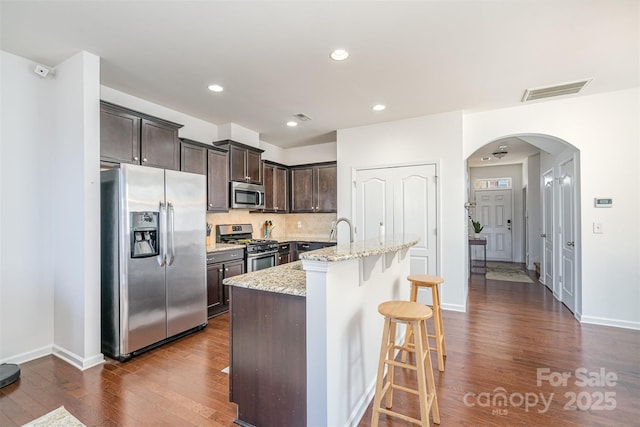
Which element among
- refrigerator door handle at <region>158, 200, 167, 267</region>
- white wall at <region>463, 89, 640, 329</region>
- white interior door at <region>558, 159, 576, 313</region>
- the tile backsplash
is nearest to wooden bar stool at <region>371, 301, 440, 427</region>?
refrigerator door handle at <region>158, 200, 167, 267</region>

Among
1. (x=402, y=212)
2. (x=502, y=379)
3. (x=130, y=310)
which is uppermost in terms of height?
(x=402, y=212)

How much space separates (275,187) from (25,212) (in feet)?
11.0

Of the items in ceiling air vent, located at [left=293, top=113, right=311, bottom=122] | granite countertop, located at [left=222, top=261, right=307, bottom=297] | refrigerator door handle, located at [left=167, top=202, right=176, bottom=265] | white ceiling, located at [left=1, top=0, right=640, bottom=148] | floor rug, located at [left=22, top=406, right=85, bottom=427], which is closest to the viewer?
floor rug, located at [left=22, top=406, right=85, bottom=427]

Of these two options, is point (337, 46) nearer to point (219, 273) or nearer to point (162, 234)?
point (162, 234)

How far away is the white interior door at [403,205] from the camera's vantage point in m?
4.29

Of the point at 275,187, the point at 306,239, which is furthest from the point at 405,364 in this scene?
the point at 275,187

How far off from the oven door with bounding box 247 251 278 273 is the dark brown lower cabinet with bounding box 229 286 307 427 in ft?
7.82

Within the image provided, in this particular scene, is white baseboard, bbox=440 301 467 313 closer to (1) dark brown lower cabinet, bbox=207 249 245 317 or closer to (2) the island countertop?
(2) the island countertop

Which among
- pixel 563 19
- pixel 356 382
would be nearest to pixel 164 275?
pixel 356 382

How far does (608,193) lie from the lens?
3.54 metres

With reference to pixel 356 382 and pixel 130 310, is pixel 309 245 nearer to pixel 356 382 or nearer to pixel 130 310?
pixel 130 310

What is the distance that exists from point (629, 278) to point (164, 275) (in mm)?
5153

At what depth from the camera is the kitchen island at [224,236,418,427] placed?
160 cm

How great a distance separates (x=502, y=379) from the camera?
2.39 metres
